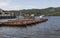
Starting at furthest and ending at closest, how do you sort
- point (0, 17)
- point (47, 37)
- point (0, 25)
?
point (0, 17) < point (0, 25) < point (47, 37)

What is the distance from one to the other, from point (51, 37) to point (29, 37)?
157 inches

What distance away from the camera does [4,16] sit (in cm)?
13162

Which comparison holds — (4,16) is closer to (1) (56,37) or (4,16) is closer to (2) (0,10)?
(2) (0,10)

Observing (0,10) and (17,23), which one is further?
(0,10)

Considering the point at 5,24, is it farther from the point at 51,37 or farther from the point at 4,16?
the point at 4,16

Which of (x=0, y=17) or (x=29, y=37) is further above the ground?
(x=29, y=37)

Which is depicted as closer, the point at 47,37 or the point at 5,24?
the point at 47,37

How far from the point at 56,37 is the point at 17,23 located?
29.7 meters

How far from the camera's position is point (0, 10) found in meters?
134

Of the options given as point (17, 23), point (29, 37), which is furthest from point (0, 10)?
point (29, 37)

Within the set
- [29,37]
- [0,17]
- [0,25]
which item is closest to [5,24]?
[0,25]

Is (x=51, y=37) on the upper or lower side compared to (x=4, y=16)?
upper

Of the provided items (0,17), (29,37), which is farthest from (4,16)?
(29,37)

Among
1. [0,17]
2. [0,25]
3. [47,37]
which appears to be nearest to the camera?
[47,37]
